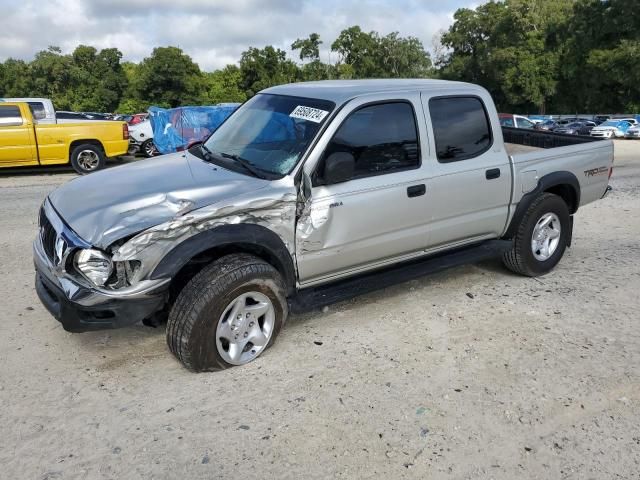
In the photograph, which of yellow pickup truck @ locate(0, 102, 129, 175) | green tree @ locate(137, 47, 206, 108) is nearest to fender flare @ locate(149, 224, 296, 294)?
yellow pickup truck @ locate(0, 102, 129, 175)

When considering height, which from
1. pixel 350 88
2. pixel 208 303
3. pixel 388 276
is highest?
pixel 350 88

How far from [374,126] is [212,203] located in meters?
1.37

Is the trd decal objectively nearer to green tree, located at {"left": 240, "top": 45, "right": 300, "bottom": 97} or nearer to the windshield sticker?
the windshield sticker

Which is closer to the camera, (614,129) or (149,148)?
(149,148)

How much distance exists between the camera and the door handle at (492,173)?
471cm

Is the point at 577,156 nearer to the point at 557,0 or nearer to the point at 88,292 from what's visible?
the point at 88,292

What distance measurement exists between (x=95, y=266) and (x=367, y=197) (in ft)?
6.07

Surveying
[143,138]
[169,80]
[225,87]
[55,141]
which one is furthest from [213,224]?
[225,87]

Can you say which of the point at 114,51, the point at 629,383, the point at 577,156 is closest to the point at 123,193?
the point at 629,383

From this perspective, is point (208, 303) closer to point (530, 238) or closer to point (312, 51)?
point (530, 238)

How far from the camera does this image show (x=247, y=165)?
4074 mm

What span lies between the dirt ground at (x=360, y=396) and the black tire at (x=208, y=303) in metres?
0.21

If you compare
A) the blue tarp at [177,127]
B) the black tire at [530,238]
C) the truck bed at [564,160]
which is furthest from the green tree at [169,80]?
the black tire at [530,238]

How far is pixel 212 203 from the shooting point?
11.7 feet
